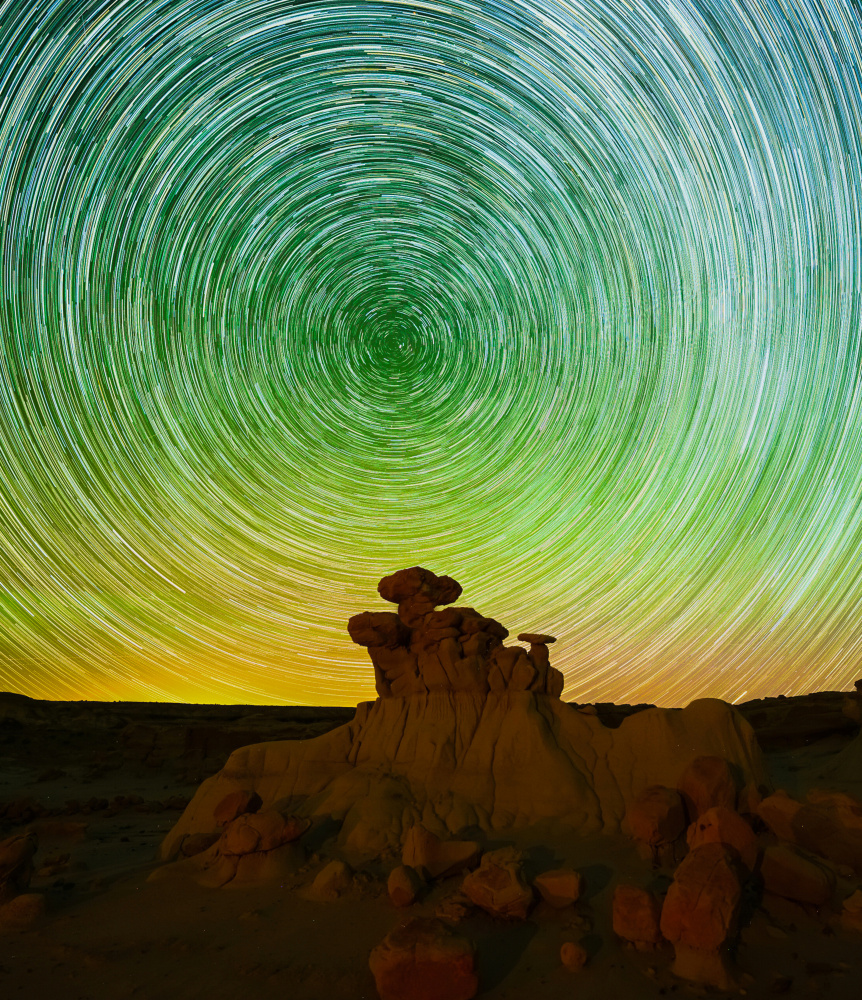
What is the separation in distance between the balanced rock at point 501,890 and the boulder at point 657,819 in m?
2.44

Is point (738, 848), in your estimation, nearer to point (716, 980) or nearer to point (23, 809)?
point (716, 980)

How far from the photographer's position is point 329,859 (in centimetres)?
1000

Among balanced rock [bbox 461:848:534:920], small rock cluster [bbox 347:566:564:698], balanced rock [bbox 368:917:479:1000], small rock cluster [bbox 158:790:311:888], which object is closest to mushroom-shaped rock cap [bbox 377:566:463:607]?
small rock cluster [bbox 347:566:564:698]

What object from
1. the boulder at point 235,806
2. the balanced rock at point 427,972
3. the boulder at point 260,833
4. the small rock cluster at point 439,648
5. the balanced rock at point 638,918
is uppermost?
the small rock cluster at point 439,648

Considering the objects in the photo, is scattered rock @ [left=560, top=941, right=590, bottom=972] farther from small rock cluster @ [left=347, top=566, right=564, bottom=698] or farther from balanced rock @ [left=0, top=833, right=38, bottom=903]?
balanced rock @ [left=0, top=833, right=38, bottom=903]

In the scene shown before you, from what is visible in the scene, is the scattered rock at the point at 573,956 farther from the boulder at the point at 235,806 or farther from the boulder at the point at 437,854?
the boulder at the point at 235,806

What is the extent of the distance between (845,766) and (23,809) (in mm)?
21680

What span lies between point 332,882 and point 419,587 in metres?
6.71

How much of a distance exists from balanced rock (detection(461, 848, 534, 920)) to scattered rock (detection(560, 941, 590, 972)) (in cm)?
88

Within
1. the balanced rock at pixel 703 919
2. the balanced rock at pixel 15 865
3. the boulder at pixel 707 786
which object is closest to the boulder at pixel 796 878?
the balanced rock at pixel 703 919

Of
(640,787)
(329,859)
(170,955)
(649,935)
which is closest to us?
(649,935)

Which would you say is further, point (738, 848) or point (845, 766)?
point (845, 766)

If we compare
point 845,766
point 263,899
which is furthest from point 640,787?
point 845,766

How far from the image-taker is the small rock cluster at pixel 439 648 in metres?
13.4
